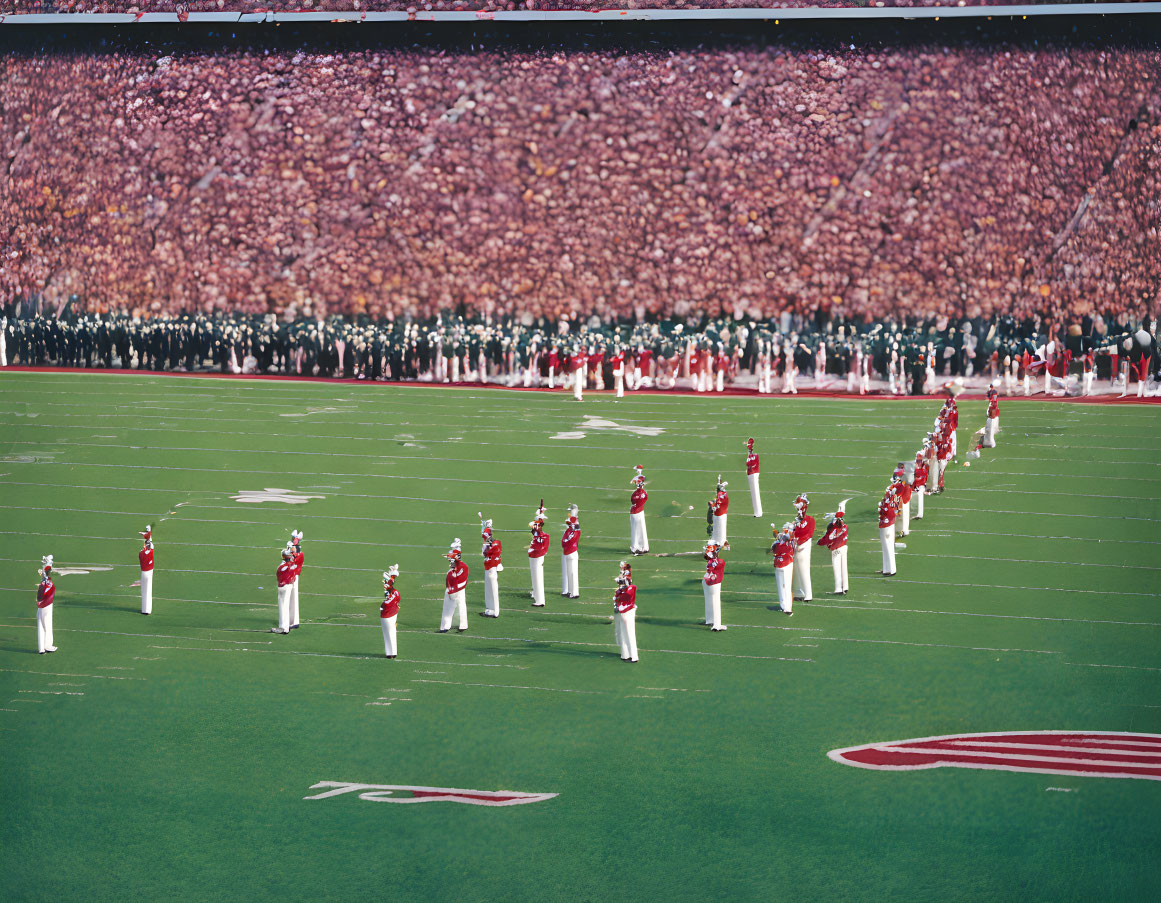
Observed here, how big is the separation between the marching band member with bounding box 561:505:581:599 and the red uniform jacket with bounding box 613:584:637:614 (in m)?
1.40

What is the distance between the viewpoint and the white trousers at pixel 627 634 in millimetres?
9812

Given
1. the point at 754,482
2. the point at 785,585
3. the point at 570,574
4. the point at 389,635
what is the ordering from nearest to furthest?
the point at 389,635 → the point at 785,585 → the point at 570,574 → the point at 754,482

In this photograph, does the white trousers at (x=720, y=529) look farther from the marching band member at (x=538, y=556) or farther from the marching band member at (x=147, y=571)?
the marching band member at (x=147, y=571)

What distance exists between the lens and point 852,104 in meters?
25.0

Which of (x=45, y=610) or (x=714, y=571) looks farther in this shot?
(x=714, y=571)

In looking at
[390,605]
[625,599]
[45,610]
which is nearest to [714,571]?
[625,599]

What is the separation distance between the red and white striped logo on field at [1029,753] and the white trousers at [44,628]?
5607mm

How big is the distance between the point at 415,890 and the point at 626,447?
10.5 m

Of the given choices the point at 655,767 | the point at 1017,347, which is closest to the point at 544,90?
the point at 1017,347

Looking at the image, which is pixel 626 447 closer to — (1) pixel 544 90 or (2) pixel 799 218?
(2) pixel 799 218

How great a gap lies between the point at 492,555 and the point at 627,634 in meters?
1.47

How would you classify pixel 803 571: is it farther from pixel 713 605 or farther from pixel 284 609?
pixel 284 609

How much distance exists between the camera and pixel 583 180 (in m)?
25.7

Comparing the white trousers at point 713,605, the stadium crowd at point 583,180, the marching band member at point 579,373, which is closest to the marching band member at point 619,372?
the marching band member at point 579,373
